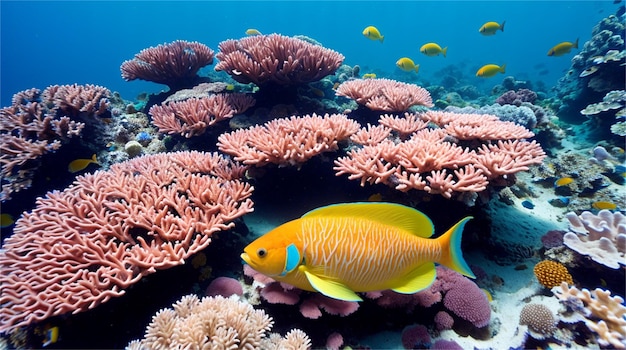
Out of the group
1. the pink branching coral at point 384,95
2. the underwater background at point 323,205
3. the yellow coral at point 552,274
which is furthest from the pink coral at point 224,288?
the pink branching coral at point 384,95

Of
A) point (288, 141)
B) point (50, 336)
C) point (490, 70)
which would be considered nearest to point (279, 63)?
point (288, 141)

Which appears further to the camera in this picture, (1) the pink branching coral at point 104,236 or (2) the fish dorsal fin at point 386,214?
(1) the pink branching coral at point 104,236

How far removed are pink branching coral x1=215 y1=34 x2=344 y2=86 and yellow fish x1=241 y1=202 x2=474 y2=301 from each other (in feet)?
13.3

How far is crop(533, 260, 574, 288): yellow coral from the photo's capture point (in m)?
3.24

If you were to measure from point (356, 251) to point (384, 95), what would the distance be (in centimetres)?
411

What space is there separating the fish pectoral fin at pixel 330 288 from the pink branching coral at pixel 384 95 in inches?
155

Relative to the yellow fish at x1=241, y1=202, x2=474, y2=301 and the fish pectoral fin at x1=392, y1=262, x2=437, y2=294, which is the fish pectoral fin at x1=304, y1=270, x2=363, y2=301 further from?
the fish pectoral fin at x1=392, y1=262, x2=437, y2=294

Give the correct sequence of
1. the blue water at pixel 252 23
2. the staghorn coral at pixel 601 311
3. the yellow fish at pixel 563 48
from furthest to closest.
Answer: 1. the blue water at pixel 252 23
2. the yellow fish at pixel 563 48
3. the staghorn coral at pixel 601 311

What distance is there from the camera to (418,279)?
2.04 meters

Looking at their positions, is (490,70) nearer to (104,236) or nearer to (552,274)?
(552,274)

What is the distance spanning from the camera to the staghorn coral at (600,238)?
10.3 ft

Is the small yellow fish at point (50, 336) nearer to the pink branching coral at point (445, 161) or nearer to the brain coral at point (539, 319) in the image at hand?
the pink branching coral at point (445, 161)

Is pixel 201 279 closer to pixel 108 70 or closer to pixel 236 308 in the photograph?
pixel 236 308

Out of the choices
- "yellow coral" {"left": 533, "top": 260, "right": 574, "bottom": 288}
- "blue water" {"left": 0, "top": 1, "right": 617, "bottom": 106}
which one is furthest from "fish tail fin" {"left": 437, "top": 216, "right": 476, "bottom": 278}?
"blue water" {"left": 0, "top": 1, "right": 617, "bottom": 106}
